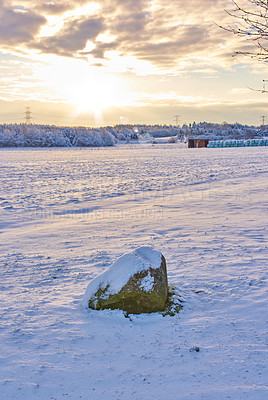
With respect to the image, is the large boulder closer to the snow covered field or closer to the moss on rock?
the moss on rock

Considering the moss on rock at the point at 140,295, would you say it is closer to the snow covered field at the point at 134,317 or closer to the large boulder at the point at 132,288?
the large boulder at the point at 132,288

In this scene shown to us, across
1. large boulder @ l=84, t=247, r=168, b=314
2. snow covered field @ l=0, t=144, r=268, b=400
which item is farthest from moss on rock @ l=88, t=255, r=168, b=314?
snow covered field @ l=0, t=144, r=268, b=400

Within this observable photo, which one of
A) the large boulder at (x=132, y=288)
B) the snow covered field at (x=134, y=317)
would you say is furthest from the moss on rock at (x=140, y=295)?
the snow covered field at (x=134, y=317)

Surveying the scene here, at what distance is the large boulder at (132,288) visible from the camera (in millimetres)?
4305

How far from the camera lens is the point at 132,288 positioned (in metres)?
4.30

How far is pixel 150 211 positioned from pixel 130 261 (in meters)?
5.68

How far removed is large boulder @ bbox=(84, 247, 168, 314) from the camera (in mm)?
4305

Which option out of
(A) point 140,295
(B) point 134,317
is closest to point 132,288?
(A) point 140,295

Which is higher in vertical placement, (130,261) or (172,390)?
(130,261)

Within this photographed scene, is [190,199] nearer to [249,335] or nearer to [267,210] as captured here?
[267,210]

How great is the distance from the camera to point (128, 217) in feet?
31.0

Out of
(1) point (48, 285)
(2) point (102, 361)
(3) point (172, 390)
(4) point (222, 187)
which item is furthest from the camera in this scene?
(4) point (222, 187)

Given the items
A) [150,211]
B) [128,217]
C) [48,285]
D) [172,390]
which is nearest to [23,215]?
[128,217]

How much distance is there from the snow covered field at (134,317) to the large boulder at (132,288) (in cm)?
12
